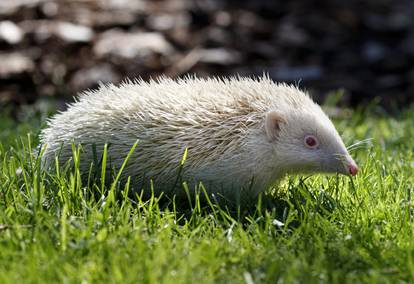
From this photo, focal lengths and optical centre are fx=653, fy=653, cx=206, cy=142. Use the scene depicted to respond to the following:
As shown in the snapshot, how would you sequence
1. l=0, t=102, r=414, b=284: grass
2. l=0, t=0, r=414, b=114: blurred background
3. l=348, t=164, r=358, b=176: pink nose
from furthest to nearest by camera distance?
l=0, t=0, r=414, b=114: blurred background → l=348, t=164, r=358, b=176: pink nose → l=0, t=102, r=414, b=284: grass

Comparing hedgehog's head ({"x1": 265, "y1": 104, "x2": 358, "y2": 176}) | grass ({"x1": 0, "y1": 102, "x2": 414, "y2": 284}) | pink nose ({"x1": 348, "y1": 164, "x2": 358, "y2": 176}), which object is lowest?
grass ({"x1": 0, "y1": 102, "x2": 414, "y2": 284})

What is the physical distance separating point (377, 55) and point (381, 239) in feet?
19.8

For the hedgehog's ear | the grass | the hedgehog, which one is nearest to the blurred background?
the hedgehog

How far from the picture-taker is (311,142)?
4.22 metres

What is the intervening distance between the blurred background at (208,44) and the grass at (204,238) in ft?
12.5

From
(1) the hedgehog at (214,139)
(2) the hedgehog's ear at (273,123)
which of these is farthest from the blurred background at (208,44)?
(2) the hedgehog's ear at (273,123)

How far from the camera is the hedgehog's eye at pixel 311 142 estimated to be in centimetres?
420

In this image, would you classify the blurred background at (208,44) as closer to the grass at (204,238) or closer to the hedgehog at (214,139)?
the hedgehog at (214,139)

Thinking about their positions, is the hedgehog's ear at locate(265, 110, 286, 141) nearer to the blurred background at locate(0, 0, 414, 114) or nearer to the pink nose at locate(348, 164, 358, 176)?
the pink nose at locate(348, 164, 358, 176)

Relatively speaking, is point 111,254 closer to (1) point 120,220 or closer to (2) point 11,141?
(1) point 120,220

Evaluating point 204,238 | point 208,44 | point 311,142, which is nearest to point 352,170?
point 311,142

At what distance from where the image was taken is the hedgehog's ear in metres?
4.14

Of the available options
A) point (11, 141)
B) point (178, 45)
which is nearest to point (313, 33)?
point (178, 45)

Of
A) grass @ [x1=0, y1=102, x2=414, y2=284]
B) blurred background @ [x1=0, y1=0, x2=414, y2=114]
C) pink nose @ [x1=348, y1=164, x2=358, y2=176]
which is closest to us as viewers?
grass @ [x1=0, y1=102, x2=414, y2=284]
